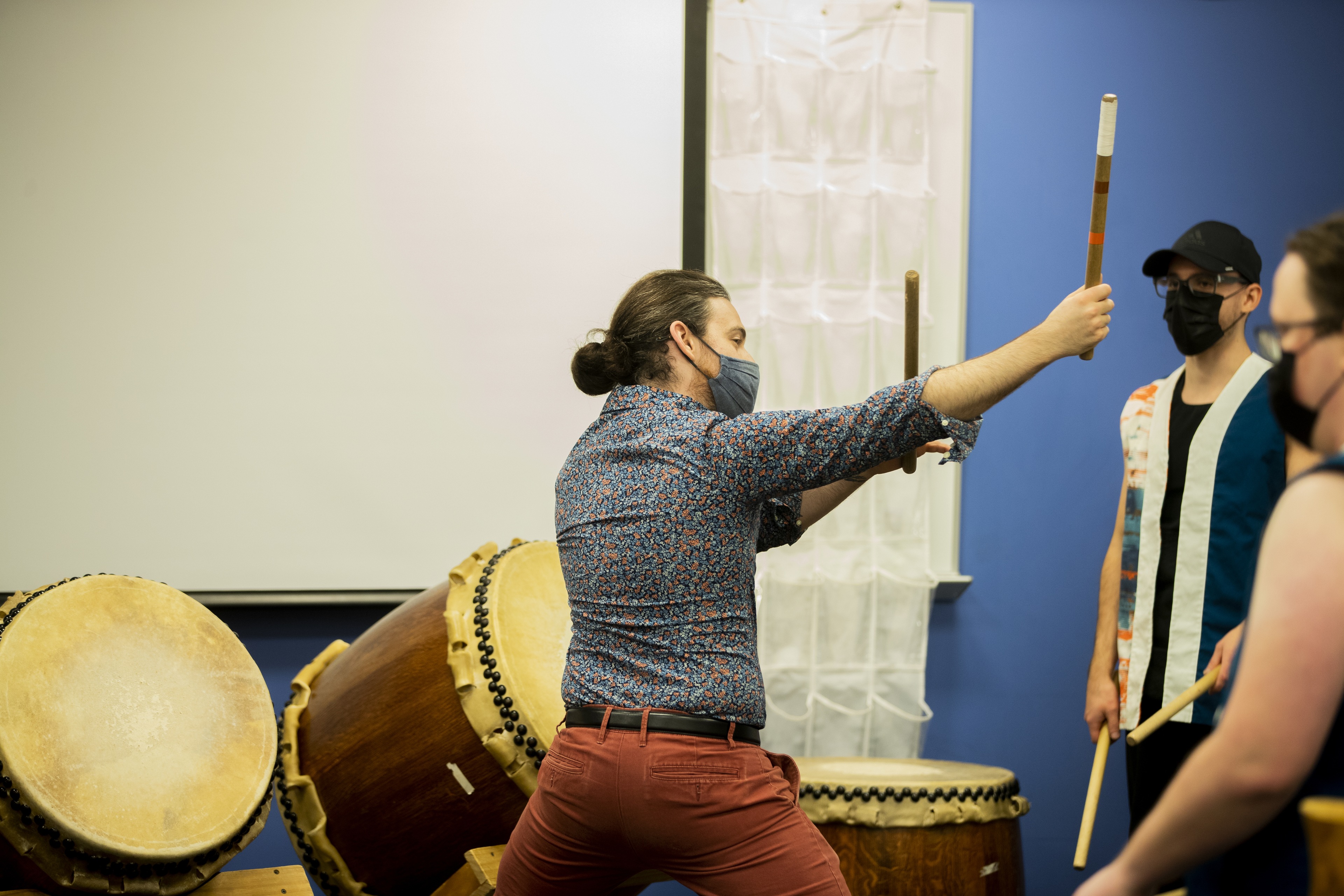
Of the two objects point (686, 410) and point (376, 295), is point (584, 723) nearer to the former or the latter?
point (686, 410)

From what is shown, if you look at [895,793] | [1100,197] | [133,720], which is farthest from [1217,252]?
[133,720]

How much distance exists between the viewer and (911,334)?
4.88 ft

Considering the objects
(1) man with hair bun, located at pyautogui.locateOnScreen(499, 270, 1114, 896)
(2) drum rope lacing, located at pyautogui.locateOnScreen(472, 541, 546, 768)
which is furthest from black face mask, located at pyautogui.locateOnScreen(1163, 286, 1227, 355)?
(2) drum rope lacing, located at pyautogui.locateOnScreen(472, 541, 546, 768)

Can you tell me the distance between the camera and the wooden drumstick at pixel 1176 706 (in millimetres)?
1618

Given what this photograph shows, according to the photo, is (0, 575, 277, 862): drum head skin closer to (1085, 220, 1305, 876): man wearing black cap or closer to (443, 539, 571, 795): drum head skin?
(443, 539, 571, 795): drum head skin

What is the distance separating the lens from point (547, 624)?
1.91 metres

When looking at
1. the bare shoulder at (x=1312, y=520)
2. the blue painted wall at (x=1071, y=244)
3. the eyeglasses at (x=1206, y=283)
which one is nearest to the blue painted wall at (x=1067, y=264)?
the blue painted wall at (x=1071, y=244)

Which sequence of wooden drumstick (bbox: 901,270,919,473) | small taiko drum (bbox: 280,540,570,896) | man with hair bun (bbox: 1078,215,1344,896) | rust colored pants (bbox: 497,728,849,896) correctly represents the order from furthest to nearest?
small taiko drum (bbox: 280,540,570,896)
wooden drumstick (bbox: 901,270,919,473)
rust colored pants (bbox: 497,728,849,896)
man with hair bun (bbox: 1078,215,1344,896)

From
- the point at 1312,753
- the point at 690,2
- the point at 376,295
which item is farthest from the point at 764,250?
the point at 1312,753

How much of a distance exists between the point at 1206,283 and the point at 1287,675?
139 cm

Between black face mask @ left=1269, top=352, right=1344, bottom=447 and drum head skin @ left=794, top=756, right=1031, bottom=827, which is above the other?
black face mask @ left=1269, top=352, right=1344, bottom=447

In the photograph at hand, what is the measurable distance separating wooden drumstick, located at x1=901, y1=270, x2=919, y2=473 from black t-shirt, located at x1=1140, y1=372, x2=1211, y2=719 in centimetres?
57

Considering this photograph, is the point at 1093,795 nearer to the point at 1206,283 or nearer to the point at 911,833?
the point at 911,833

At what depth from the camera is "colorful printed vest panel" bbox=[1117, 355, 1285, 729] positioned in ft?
5.56
